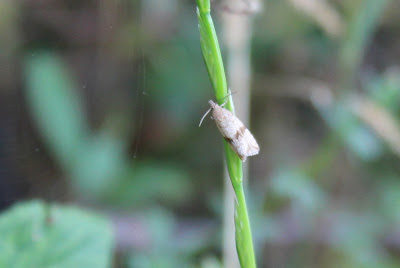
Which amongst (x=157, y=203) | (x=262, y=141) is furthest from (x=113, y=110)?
(x=262, y=141)

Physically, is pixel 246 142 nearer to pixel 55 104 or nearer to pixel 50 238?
pixel 50 238

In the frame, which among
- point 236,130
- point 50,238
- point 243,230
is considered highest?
point 236,130

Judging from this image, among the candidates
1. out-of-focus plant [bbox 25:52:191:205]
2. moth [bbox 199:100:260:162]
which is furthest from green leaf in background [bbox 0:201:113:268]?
out-of-focus plant [bbox 25:52:191:205]

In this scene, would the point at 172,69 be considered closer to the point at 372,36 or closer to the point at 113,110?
the point at 113,110

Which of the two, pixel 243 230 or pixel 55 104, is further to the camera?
pixel 55 104

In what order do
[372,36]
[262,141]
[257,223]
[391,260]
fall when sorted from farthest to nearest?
[372,36] < [262,141] < [391,260] < [257,223]

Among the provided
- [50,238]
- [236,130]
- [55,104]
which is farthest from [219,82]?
[55,104]

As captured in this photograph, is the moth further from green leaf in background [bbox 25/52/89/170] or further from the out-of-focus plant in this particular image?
green leaf in background [bbox 25/52/89/170]
